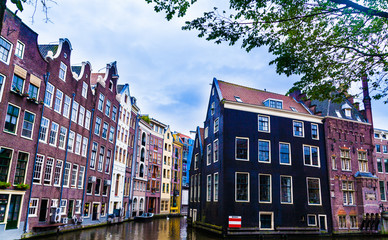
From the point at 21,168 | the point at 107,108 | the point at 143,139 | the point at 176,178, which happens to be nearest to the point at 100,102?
the point at 107,108

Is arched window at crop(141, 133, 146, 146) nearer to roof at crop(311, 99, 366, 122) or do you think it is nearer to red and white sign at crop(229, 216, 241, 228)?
red and white sign at crop(229, 216, 241, 228)

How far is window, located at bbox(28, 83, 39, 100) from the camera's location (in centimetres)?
2309

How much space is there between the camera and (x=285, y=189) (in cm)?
3288

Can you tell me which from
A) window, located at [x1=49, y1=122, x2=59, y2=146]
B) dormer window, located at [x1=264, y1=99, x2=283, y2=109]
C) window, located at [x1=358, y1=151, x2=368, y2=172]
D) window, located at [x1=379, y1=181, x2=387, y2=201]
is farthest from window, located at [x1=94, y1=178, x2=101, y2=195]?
window, located at [x1=379, y1=181, x2=387, y2=201]

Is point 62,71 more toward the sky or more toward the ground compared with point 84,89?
more toward the sky

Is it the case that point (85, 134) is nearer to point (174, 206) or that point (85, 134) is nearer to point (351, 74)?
point (351, 74)

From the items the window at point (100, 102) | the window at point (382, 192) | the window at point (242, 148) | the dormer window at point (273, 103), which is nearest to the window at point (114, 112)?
the window at point (100, 102)

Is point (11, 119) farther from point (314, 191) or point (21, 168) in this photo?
point (314, 191)

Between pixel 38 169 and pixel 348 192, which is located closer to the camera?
pixel 38 169

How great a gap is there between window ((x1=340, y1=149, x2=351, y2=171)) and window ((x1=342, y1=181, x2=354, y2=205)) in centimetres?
185

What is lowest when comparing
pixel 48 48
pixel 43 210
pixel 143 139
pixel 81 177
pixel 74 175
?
Answer: pixel 43 210

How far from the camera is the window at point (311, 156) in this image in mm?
35156

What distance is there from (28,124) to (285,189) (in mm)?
26088

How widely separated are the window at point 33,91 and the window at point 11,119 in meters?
1.78
